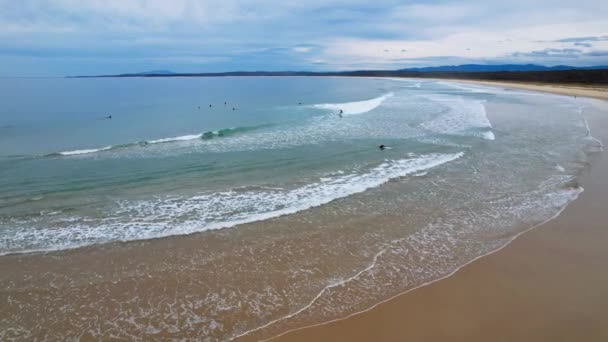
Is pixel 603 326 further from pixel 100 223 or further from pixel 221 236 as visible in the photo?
pixel 100 223

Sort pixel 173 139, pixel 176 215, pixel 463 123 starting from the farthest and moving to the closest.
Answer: pixel 463 123, pixel 173 139, pixel 176 215

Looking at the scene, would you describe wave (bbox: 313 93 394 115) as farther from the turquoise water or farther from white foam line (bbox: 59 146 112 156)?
white foam line (bbox: 59 146 112 156)

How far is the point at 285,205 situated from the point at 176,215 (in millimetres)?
3042

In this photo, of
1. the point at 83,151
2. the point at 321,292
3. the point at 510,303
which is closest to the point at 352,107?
the point at 83,151

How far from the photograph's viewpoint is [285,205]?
36.3 ft

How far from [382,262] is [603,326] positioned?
3580 millimetres

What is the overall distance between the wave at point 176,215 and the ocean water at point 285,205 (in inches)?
2.2

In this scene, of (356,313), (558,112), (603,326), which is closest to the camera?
(603,326)

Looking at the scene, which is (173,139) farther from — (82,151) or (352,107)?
(352,107)

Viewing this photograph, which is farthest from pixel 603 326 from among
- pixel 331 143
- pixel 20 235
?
pixel 331 143

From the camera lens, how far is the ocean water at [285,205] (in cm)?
670

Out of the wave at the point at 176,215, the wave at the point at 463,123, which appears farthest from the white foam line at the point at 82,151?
the wave at the point at 463,123

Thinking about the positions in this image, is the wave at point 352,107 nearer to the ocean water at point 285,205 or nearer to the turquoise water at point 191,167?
the turquoise water at point 191,167

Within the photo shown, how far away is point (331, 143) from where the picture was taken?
20203mm
